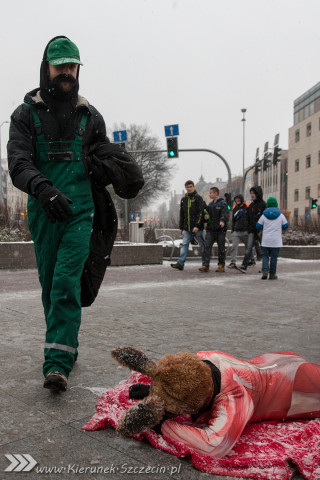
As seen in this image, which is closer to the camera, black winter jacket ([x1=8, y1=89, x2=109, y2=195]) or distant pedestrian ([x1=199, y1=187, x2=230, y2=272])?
black winter jacket ([x1=8, y1=89, x2=109, y2=195])

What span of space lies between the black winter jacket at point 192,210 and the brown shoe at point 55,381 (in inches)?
336

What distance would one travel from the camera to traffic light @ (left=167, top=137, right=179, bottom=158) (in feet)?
66.1

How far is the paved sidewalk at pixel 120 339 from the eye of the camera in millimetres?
2125

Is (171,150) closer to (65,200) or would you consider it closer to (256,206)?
(256,206)

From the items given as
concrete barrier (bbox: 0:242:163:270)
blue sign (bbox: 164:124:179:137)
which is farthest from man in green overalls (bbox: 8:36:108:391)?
blue sign (bbox: 164:124:179:137)

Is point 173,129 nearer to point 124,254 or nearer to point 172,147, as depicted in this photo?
point 172,147

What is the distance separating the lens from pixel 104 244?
3.35 meters

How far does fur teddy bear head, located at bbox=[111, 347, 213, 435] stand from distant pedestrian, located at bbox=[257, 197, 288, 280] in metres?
7.90

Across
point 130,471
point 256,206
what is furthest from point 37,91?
point 256,206

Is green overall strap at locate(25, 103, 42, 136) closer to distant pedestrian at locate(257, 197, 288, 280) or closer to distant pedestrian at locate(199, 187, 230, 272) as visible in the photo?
distant pedestrian at locate(257, 197, 288, 280)

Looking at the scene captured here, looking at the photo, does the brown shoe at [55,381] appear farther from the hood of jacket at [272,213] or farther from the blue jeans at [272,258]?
the hood of jacket at [272,213]

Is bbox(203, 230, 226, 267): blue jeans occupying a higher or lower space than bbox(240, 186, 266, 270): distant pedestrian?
lower

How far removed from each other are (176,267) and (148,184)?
4169 cm

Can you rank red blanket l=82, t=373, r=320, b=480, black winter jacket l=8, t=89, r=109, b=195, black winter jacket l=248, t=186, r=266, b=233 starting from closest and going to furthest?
red blanket l=82, t=373, r=320, b=480 → black winter jacket l=8, t=89, r=109, b=195 → black winter jacket l=248, t=186, r=266, b=233
